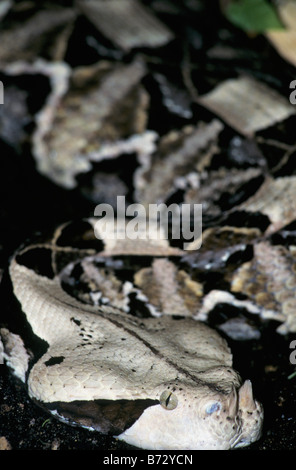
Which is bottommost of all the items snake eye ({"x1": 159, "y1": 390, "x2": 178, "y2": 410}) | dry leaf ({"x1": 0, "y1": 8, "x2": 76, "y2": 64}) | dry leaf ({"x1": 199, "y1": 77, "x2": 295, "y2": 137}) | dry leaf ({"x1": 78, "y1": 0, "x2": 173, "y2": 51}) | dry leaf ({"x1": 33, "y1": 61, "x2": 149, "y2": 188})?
snake eye ({"x1": 159, "y1": 390, "x2": 178, "y2": 410})

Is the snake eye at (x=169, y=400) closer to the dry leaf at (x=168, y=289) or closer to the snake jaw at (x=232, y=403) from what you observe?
the snake jaw at (x=232, y=403)

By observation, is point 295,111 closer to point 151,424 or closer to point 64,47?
point 64,47

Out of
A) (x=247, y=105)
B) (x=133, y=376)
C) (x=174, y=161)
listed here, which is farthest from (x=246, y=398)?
(x=247, y=105)

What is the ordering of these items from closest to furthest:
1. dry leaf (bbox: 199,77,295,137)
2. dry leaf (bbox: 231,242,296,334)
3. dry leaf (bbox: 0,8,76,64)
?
1. dry leaf (bbox: 231,242,296,334)
2. dry leaf (bbox: 199,77,295,137)
3. dry leaf (bbox: 0,8,76,64)

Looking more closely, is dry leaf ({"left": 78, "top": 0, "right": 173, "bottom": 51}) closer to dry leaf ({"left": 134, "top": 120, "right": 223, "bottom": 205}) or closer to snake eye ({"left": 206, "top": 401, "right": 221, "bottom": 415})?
dry leaf ({"left": 134, "top": 120, "right": 223, "bottom": 205})

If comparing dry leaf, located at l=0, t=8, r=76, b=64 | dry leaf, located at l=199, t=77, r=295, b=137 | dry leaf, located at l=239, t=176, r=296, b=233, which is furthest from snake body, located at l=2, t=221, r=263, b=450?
dry leaf, located at l=0, t=8, r=76, b=64

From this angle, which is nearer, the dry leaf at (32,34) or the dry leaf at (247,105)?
the dry leaf at (247,105)

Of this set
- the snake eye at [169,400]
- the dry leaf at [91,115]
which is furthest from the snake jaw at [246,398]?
the dry leaf at [91,115]
